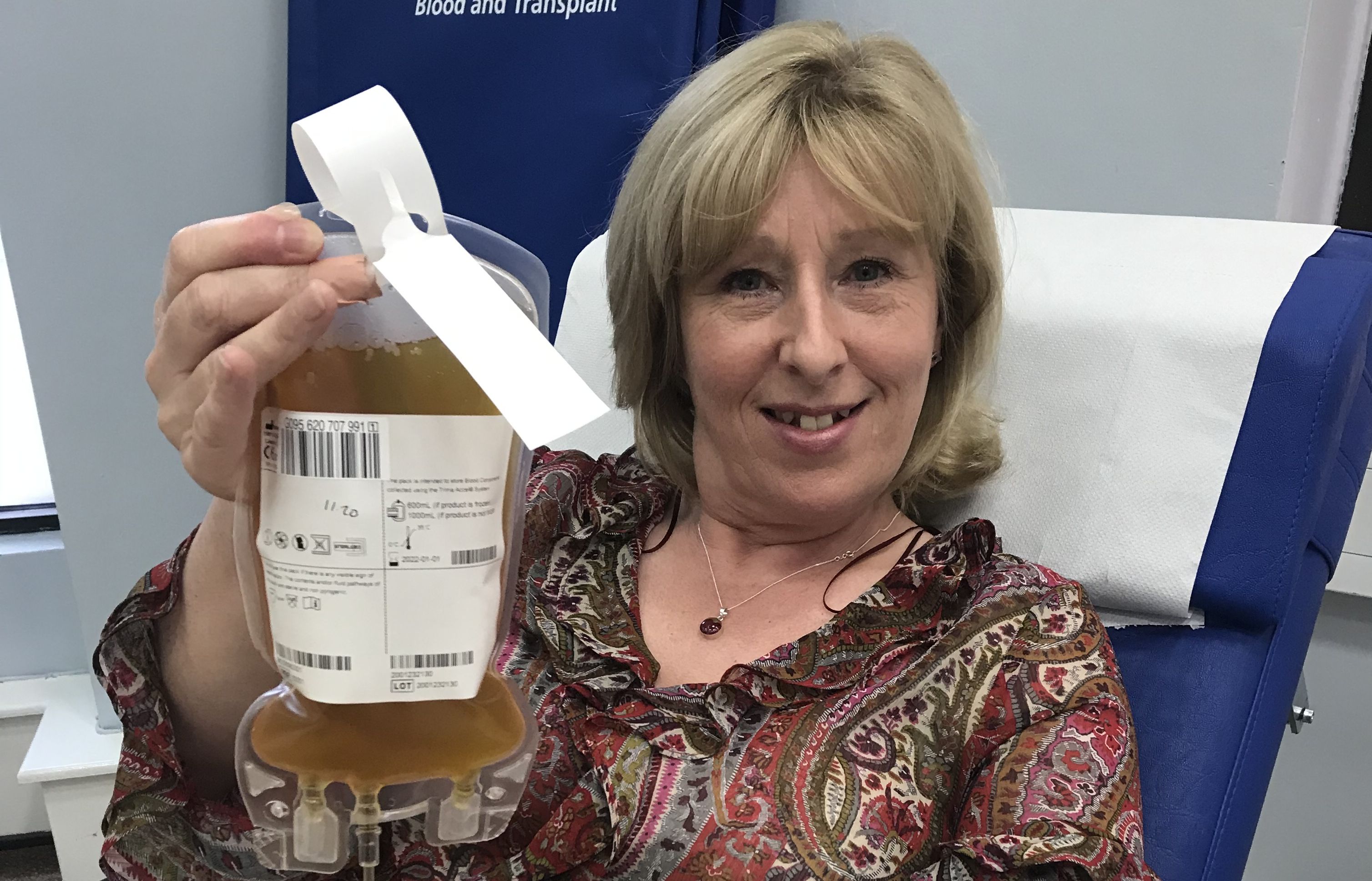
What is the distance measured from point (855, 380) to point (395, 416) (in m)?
0.51

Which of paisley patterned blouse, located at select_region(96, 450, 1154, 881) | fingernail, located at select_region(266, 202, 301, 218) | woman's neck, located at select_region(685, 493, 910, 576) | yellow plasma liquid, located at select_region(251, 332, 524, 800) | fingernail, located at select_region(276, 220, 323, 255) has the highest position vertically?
fingernail, located at select_region(266, 202, 301, 218)

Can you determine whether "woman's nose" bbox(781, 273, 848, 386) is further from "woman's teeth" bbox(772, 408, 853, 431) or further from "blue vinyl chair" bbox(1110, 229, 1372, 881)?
"blue vinyl chair" bbox(1110, 229, 1372, 881)

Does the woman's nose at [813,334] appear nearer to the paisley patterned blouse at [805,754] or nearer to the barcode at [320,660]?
the paisley patterned blouse at [805,754]

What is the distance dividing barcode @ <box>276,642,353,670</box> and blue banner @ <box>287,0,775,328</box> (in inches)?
48.3

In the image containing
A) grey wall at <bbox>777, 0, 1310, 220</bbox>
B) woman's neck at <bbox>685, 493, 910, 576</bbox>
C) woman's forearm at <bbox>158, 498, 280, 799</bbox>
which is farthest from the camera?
grey wall at <bbox>777, 0, 1310, 220</bbox>

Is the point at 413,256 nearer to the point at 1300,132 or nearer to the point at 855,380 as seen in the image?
the point at 855,380

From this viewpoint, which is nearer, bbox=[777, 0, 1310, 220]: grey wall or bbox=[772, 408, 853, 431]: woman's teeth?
bbox=[772, 408, 853, 431]: woman's teeth

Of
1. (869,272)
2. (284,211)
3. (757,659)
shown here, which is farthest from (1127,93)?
(284,211)

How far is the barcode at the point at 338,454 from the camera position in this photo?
503 millimetres

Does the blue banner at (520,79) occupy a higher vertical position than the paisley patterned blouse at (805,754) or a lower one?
higher

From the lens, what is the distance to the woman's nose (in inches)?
34.6

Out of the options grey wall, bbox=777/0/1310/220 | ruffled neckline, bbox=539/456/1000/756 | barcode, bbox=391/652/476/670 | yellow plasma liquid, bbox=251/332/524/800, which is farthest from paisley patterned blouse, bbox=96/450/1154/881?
grey wall, bbox=777/0/1310/220

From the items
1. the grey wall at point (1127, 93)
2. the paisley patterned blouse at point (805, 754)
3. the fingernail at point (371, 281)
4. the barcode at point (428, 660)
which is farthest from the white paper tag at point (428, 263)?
the grey wall at point (1127, 93)

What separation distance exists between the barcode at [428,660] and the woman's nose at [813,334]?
442mm
